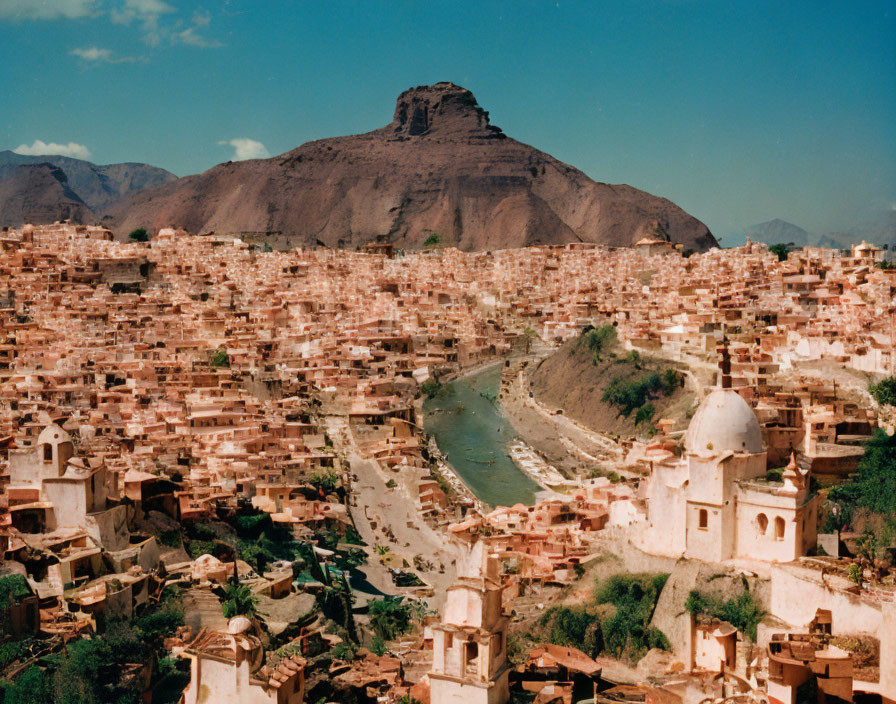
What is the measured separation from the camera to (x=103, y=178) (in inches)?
3027

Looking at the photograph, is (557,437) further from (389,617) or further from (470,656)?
(470,656)

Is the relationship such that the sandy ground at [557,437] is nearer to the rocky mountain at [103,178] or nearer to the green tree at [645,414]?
the green tree at [645,414]

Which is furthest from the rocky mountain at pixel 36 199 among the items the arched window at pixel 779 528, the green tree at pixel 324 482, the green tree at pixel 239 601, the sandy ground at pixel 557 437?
the arched window at pixel 779 528

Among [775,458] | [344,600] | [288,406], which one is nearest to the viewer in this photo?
[344,600]

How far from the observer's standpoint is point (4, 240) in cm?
3403

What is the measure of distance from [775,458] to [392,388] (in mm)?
12040

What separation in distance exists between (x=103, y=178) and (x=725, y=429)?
72.2 meters

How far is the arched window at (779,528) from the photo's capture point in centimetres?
993

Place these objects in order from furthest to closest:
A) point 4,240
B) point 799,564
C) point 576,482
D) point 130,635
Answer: point 4,240
point 576,482
point 799,564
point 130,635

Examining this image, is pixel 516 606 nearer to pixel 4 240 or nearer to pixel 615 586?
pixel 615 586

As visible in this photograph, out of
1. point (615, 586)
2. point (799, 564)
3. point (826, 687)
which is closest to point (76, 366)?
point (615, 586)

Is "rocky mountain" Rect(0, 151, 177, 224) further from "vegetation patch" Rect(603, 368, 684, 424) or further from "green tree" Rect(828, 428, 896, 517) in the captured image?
"green tree" Rect(828, 428, 896, 517)

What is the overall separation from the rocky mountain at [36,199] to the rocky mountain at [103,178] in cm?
370

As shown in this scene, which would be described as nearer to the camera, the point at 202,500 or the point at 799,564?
the point at 799,564
